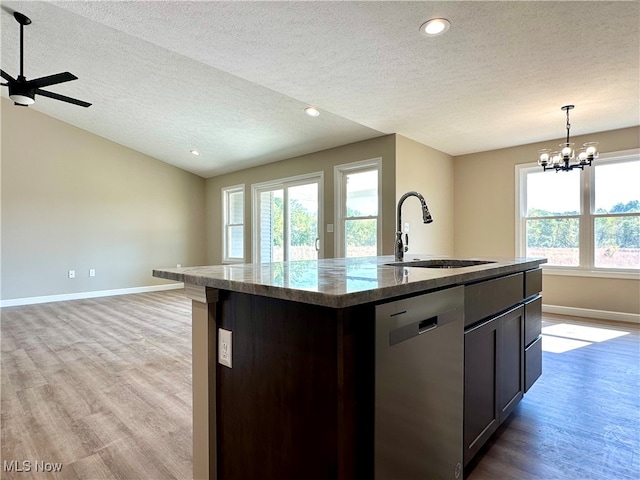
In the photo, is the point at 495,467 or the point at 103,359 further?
the point at 103,359

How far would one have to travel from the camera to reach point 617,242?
4422mm

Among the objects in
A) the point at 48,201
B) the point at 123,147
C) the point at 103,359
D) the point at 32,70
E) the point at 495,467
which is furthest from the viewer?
the point at 123,147

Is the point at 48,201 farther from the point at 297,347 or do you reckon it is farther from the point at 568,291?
the point at 568,291

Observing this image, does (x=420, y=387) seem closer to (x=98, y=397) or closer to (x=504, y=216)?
(x=98, y=397)

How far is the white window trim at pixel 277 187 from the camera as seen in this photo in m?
5.55

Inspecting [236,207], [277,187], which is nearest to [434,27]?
[277,187]

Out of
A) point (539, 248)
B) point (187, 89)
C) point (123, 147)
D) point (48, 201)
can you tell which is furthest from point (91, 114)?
point (539, 248)

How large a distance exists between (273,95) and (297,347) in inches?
141

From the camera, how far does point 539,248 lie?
5039 mm

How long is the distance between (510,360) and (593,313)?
12.5 feet

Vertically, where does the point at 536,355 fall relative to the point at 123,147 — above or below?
below

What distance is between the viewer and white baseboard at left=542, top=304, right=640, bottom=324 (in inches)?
170

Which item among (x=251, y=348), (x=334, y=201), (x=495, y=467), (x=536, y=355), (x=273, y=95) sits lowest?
(x=495, y=467)

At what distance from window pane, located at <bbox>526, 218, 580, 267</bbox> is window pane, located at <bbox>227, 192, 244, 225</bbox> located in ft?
17.3
